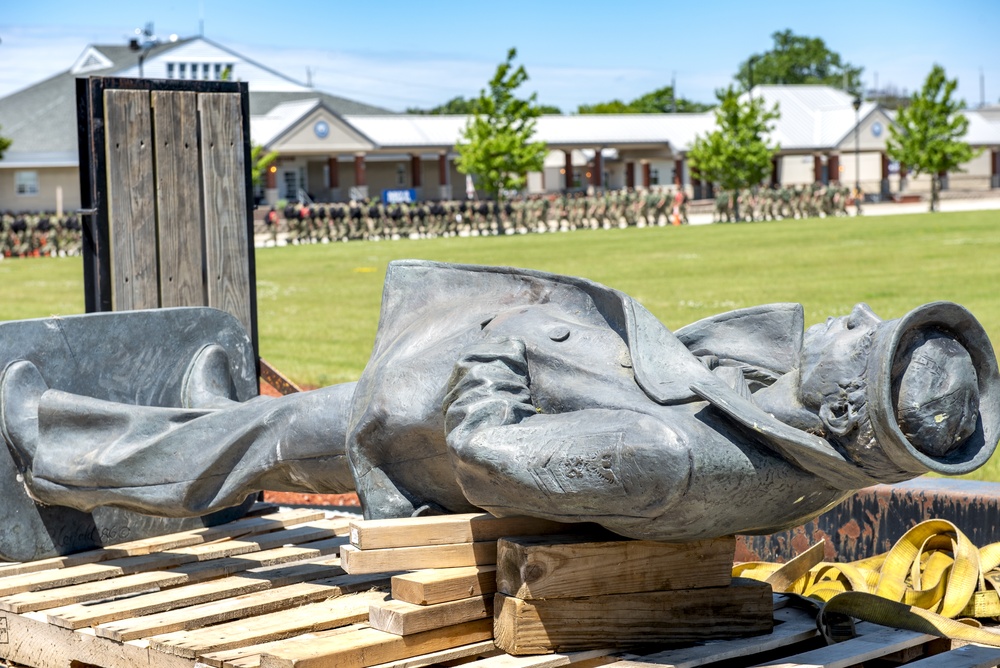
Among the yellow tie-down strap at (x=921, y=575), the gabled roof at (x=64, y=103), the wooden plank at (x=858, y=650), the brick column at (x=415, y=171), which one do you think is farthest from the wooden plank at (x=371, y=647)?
the brick column at (x=415, y=171)

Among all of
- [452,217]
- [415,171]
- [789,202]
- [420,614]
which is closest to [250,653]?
[420,614]

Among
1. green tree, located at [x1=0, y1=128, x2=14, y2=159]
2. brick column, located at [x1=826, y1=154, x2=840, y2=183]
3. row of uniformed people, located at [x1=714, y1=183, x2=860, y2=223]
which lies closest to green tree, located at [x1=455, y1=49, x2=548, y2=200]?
row of uniformed people, located at [x1=714, y1=183, x2=860, y2=223]

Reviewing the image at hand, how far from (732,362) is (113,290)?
310 centimetres

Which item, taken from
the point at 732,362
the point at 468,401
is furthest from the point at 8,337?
the point at 732,362

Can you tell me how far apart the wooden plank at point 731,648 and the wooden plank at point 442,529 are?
15.1 inches

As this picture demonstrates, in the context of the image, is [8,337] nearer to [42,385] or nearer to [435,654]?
[42,385]

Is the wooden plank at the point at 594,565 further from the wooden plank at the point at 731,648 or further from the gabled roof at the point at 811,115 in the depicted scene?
the gabled roof at the point at 811,115

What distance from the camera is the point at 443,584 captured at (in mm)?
3127

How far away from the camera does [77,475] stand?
4020 mm

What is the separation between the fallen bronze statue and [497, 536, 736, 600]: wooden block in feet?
0.37

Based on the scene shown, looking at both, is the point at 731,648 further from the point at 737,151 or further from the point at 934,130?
the point at 934,130

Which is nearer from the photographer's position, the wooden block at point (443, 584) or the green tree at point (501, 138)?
the wooden block at point (443, 584)

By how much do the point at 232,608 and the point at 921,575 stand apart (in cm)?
222

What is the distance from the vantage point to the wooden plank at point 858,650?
313 centimetres
